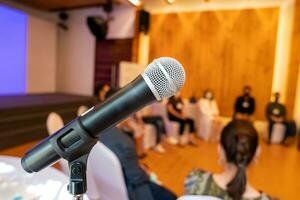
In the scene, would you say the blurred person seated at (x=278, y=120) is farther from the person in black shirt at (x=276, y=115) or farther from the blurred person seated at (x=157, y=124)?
the blurred person seated at (x=157, y=124)

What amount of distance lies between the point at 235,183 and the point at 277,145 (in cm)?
381

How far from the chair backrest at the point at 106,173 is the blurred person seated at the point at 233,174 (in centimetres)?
36

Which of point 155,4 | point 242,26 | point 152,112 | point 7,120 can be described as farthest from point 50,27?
point 242,26

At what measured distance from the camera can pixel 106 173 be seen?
47.8 inches

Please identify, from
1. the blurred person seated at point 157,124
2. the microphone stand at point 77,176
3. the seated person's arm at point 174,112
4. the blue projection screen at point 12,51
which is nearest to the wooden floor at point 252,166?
the blurred person seated at point 157,124

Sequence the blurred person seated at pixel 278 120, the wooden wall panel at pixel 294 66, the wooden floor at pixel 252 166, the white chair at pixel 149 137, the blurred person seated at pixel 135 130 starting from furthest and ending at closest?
the wooden wall panel at pixel 294 66 < the blurred person seated at pixel 278 120 < the white chair at pixel 149 137 < the blurred person seated at pixel 135 130 < the wooden floor at pixel 252 166

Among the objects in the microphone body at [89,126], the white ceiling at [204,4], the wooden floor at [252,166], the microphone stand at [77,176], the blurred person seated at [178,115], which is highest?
the white ceiling at [204,4]

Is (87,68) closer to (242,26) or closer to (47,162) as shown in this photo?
(242,26)

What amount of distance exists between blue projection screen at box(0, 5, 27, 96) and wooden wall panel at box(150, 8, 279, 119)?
3.19 m

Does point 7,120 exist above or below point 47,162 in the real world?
below

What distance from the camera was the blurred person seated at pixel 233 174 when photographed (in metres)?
1.14

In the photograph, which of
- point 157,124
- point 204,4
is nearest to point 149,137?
point 157,124

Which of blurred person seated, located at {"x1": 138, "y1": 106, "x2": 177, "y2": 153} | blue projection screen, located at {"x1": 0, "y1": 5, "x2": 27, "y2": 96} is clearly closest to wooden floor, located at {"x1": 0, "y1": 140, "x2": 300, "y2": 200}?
blurred person seated, located at {"x1": 138, "y1": 106, "x2": 177, "y2": 153}

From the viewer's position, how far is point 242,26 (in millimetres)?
5414
